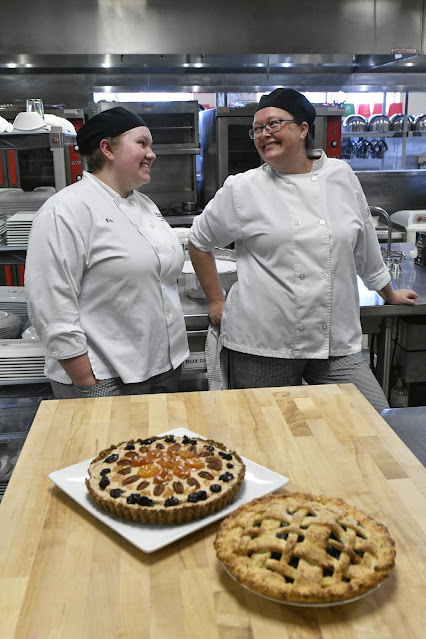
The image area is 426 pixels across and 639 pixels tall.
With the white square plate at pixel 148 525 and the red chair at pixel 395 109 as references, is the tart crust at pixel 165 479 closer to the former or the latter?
the white square plate at pixel 148 525

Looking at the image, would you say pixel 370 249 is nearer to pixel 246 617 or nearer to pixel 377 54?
pixel 246 617

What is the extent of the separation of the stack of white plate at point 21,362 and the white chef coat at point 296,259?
744 mm

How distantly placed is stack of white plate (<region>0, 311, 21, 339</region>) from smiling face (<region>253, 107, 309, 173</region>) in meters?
1.19

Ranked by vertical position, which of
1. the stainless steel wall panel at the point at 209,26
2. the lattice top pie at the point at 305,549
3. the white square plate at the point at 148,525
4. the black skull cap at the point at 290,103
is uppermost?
the stainless steel wall panel at the point at 209,26

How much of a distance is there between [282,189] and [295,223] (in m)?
0.13

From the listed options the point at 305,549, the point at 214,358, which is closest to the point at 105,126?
the point at 214,358

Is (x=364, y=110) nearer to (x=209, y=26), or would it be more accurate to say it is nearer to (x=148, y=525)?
(x=209, y=26)

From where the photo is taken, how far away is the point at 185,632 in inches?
33.4

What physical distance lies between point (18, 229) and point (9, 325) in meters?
0.42

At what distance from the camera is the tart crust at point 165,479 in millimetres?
1041

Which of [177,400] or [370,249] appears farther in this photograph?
[370,249]

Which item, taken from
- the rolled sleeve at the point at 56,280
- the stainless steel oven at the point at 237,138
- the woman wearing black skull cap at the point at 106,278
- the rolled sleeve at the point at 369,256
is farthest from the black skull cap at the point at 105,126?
the stainless steel oven at the point at 237,138

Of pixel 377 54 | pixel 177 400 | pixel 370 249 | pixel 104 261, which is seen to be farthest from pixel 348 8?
pixel 177 400

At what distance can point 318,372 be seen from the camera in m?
2.22
